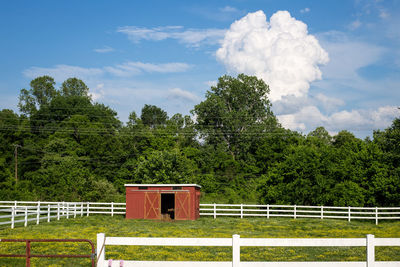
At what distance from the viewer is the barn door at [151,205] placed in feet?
104

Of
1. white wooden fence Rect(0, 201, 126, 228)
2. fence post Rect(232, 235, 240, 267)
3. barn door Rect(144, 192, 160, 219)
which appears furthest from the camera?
barn door Rect(144, 192, 160, 219)

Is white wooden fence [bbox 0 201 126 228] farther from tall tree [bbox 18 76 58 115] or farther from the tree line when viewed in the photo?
tall tree [bbox 18 76 58 115]

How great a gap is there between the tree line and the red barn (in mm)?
11394

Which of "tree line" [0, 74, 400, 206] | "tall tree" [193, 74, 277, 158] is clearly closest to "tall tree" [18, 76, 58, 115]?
"tree line" [0, 74, 400, 206]

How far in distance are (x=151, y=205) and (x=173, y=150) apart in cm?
2718

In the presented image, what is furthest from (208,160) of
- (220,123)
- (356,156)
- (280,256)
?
(280,256)

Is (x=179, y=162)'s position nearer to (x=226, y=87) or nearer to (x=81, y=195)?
(x=81, y=195)

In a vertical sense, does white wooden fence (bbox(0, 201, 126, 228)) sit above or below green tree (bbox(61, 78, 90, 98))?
below

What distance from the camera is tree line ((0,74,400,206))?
42.1 metres

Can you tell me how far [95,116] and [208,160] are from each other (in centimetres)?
2211

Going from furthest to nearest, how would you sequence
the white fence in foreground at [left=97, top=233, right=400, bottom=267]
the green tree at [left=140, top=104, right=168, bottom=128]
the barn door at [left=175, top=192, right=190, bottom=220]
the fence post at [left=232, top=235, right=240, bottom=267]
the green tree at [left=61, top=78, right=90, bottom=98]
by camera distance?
the green tree at [left=140, top=104, right=168, bottom=128], the green tree at [left=61, top=78, right=90, bottom=98], the barn door at [left=175, top=192, right=190, bottom=220], the white fence in foreground at [left=97, top=233, right=400, bottom=267], the fence post at [left=232, top=235, right=240, bottom=267]

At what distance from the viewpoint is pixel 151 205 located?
105 ft

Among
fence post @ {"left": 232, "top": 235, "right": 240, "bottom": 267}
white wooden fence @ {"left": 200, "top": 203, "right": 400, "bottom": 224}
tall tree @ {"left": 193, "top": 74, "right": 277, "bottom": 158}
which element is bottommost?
white wooden fence @ {"left": 200, "top": 203, "right": 400, "bottom": 224}

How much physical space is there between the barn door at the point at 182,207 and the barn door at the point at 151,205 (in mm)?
1417
